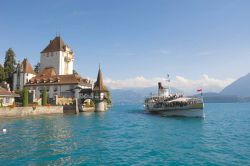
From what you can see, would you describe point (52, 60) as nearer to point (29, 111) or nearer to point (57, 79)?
point (57, 79)

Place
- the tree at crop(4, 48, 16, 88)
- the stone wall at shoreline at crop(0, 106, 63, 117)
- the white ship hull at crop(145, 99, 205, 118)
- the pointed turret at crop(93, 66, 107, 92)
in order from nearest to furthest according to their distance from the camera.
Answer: the stone wall at shoreline at crop(0, 106, 63, 117) < the white ship hull at crop(145, 99, 205, 118) < the pointed turret at crop(93, 66, 107, 92) < the tree at crop(4, 48, 16, 88)

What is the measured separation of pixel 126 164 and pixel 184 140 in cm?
1276

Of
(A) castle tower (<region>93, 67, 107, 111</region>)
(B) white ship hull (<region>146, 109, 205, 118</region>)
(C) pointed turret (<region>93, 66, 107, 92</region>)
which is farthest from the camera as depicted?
(C) pointed turret (<region>93, 66, 107, 92</region>)

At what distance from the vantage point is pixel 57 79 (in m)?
89.6

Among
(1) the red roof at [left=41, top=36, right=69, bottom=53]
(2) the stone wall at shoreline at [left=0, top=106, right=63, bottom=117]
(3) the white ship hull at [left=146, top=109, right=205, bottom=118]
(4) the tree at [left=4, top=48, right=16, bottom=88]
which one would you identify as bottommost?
(3) the white ship hull at [left=146, top=109, right=205, bottom=118]

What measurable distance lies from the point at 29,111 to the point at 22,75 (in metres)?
34.2

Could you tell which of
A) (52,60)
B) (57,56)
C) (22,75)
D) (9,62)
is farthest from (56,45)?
(22,75)

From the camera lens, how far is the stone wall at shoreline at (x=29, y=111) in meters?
57.8

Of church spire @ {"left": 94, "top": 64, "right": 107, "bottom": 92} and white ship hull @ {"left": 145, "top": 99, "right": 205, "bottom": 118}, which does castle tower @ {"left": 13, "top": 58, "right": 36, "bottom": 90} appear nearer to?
church spire @ {"left": 94, "top": 64, "right": 107, "bottom": 92}

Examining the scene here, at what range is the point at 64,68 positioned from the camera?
106625mm

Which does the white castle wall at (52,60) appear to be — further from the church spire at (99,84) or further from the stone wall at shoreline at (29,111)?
the stone wall at shoreline at (29,111)

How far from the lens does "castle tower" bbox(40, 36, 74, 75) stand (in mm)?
103250

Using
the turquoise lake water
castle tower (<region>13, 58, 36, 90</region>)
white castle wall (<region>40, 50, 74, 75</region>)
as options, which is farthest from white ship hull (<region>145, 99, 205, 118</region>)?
castle tower (<region>13, 58, 36, 90</region>)

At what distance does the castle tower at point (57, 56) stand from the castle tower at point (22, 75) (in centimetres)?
1129
